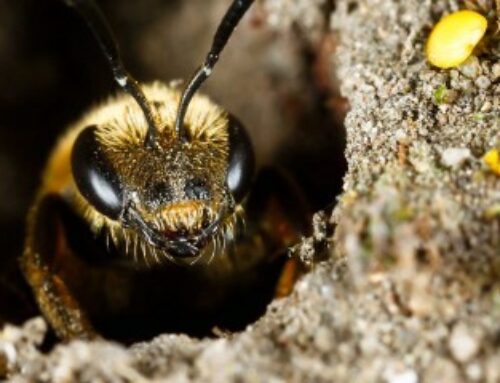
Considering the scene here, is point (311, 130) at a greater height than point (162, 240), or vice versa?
point (311, 130)

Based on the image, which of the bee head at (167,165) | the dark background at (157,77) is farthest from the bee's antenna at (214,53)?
the dark background at (157,77)

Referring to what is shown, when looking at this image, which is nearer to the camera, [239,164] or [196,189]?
[196,189]

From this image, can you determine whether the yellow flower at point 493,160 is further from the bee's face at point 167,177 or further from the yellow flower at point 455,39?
the bee's face at point 167,177

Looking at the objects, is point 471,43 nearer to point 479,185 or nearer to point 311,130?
point 479,185

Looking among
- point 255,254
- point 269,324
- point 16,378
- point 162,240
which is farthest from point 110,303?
point 269,324

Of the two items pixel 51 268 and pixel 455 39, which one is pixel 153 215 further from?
pixel 455 39

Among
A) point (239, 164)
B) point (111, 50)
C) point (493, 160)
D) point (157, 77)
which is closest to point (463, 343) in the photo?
point (493, 160)

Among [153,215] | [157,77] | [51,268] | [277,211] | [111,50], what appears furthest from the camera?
[157,77]
